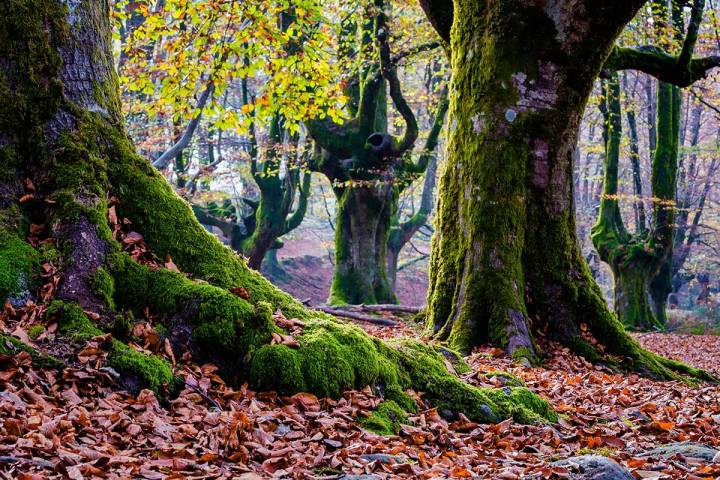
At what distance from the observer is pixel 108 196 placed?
4602 millimetres

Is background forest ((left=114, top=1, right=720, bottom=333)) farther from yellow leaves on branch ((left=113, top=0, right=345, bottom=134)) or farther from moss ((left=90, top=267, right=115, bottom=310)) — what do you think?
moss ((left=90, top=267, right=115, bottom=310))

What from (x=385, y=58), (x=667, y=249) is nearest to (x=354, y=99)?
(x=385, y=58)

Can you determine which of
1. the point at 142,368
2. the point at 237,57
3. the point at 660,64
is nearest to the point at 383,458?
the point at 142,368

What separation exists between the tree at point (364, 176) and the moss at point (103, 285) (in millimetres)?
11657

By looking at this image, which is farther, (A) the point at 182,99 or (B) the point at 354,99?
(B) the point at 354,99

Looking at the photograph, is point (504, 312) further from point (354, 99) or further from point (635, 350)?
point (354, 99)

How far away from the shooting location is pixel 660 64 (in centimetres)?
986

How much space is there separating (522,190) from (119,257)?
16.0 feet

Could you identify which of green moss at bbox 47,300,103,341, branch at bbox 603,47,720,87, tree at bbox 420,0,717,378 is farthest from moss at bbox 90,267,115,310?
branch at bbox 603,47,720,87

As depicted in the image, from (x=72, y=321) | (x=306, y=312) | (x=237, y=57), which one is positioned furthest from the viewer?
(x=237, y=57)

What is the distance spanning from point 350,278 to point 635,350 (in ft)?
31.6

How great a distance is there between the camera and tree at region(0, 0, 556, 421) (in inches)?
158

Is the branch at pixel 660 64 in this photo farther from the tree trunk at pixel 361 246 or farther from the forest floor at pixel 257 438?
the tree trunk at pixel 361 246

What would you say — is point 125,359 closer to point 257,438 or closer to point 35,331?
point 35,331
